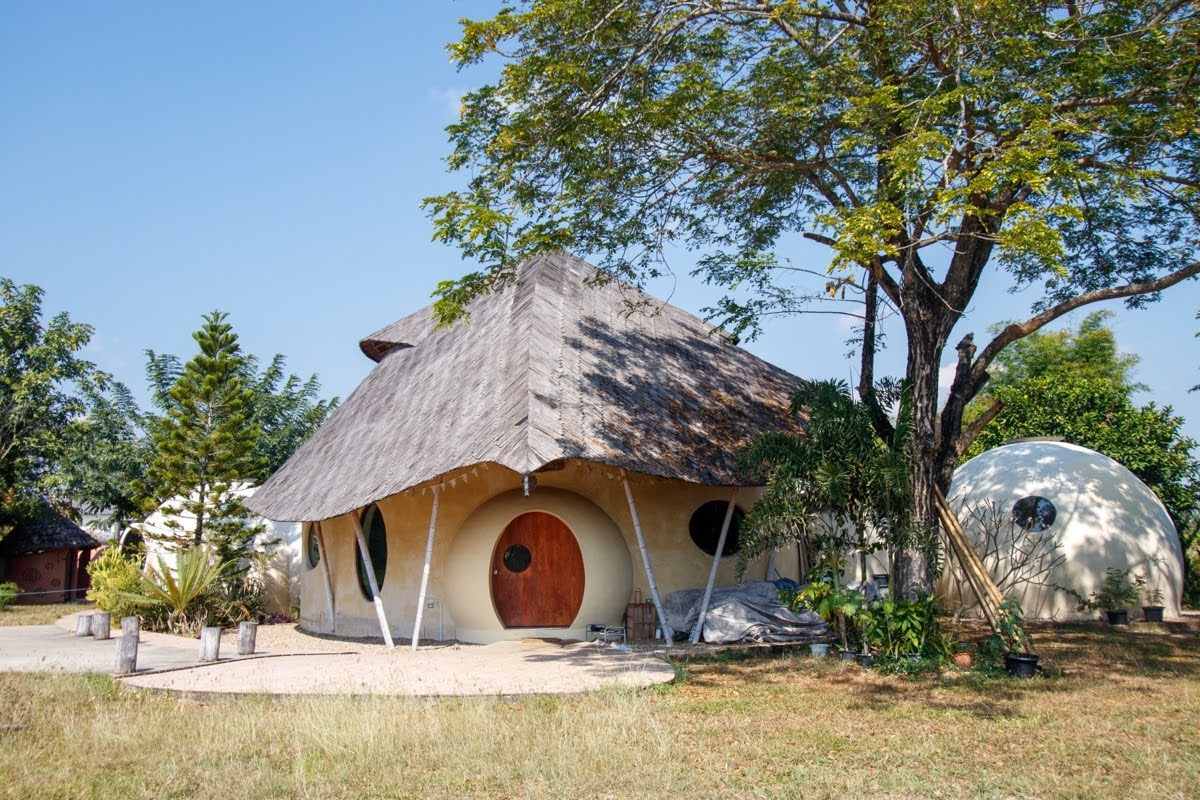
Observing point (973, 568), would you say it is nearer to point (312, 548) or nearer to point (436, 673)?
point (436, 673)

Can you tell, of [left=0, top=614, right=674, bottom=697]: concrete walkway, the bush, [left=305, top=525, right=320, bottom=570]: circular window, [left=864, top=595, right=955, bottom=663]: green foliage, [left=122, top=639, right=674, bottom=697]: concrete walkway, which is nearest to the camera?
[left=122, top=639, right=674, bottom=697]: concrete walkway

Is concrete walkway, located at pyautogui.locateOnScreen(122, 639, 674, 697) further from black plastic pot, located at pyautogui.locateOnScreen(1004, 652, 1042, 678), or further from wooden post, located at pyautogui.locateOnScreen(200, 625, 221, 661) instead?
black plastic pot, located at pyautogui.locateOnScreen(1004, 652, 1042, 678)

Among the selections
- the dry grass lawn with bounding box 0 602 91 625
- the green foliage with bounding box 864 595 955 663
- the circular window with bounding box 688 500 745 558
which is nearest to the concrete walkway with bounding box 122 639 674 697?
the green foliage with bounding box 864 595 955 663

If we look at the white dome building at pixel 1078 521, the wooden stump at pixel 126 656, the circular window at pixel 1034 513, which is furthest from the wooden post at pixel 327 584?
the circular window at pixel 1034 513

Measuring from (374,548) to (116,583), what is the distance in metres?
6.33

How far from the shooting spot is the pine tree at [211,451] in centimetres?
2228

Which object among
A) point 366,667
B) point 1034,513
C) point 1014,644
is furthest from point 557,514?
point 1034,513

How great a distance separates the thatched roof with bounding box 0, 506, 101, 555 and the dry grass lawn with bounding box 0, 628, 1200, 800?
24502 millimetres

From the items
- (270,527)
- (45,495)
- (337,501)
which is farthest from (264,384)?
(337,501)

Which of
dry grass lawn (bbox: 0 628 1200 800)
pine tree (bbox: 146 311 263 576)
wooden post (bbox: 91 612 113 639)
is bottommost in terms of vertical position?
dry grass lawn (bbox: 0 628 1200 800)

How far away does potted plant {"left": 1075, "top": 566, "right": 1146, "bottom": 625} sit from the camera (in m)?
15.1

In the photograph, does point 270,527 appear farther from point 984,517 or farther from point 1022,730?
point 1022,730

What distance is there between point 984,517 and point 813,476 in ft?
21.9

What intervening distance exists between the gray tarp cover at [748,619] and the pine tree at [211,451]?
12.3 m
